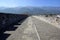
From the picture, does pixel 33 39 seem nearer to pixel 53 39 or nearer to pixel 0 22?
pixel 53 39

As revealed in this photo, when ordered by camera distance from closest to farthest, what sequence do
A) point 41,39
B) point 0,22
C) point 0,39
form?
1. point 41,39
2. point 0,39
3. point 0,22

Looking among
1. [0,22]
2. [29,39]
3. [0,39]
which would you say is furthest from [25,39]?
[0,22]

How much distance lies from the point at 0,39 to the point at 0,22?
961cm

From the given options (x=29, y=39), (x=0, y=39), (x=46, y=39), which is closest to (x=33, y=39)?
(x=29, y=39)

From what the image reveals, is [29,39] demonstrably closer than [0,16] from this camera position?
Yes

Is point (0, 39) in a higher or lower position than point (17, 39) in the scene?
lower

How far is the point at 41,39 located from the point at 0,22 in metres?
14.7

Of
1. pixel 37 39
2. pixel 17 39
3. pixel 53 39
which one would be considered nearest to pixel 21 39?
pixel 17 39

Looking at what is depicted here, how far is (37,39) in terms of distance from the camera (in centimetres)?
795

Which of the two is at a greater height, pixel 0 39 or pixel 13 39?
pixel 13 39

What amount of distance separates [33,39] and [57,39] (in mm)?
1301

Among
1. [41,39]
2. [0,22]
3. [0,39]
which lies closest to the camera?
[41,39]

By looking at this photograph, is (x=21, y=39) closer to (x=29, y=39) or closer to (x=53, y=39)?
(x=29, y=39)

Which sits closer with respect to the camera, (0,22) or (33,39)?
(33,39)
